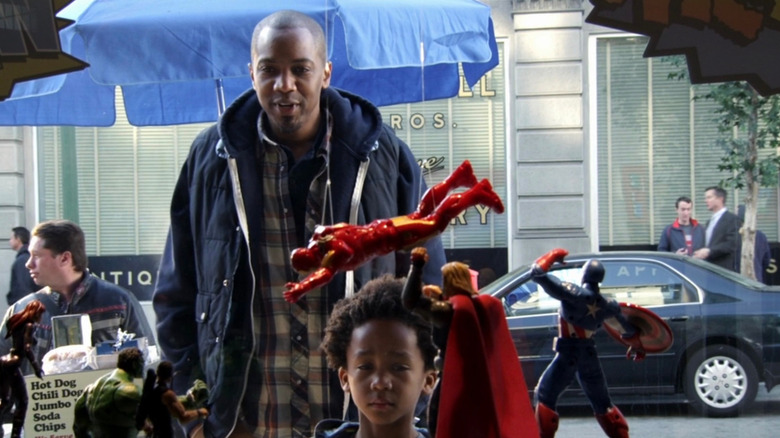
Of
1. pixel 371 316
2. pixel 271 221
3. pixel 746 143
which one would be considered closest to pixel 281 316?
pixel 271 221

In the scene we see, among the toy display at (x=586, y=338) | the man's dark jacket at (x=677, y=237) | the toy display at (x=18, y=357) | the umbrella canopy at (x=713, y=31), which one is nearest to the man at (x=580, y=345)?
A: the toy display at (x=586, y=338)

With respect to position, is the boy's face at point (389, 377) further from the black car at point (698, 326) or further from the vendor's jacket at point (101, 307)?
the vendor's jacket at point (101, 307)

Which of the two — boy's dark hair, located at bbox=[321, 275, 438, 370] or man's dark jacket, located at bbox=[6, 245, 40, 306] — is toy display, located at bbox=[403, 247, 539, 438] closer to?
boy's dark hair, located at bbox=[321, 275, 438, 370]

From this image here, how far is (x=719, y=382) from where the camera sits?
1892 millimetres

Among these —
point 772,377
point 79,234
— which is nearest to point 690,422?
point 772,377

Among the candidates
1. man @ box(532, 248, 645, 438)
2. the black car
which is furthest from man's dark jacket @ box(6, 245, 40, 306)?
man @ box(532, 248, 645, 438)

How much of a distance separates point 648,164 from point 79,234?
3.87ft

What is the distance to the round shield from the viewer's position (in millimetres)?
1512

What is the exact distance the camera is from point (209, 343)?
6.27 ft

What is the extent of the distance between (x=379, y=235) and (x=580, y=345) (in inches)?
13.9

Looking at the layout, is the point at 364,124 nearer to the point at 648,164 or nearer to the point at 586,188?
the point at 586,188

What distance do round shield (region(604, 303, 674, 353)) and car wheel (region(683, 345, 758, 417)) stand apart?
1.08 feet

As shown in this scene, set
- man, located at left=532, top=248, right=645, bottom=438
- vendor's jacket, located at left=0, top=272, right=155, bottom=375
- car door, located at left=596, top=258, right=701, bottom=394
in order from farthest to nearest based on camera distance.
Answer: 1. vendor's jacket, located at left=0, top=272, right=155, bottom=375
2. car door, located at left=596, top=258, right=701, bottom=394
3. man, located at left=532, top=248, right=645, bottom=438

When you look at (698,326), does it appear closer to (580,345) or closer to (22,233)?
(580,345)
